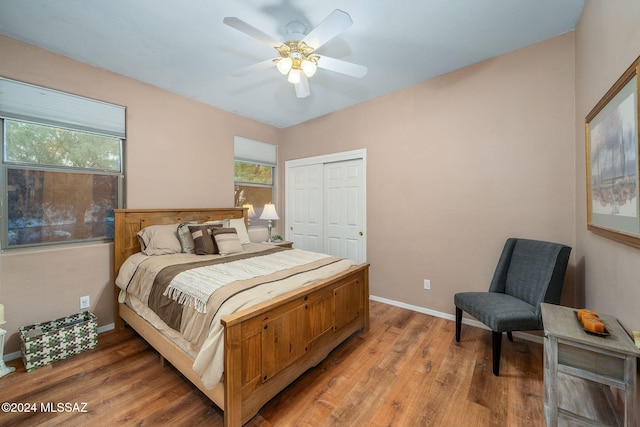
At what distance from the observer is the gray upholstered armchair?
6.08 feet

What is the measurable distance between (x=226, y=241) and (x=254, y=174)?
69.0 inches

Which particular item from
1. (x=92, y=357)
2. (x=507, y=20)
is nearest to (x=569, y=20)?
(x=507, y=20)

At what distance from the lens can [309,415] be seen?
5.06ft

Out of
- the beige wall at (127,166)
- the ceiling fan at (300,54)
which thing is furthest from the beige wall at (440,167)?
the ceiling fan at (300,54)

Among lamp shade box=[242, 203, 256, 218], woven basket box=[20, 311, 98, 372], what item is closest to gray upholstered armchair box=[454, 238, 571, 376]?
lamp shade box=[242, 203, 256, 218]

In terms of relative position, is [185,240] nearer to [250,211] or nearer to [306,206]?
[250,211]

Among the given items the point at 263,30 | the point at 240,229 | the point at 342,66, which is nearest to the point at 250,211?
the point at 240,229

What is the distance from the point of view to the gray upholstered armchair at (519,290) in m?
1.85

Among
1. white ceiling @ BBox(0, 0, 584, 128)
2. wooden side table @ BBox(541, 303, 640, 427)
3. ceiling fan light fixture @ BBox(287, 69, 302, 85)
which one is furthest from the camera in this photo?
ceiling fan light fixture @ BBox(287, 69, 302, 85)

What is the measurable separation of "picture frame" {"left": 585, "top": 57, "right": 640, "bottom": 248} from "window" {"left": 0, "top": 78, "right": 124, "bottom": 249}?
392 cm

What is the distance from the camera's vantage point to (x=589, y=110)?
5.83ft

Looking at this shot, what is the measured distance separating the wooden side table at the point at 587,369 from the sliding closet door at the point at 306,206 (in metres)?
3.04

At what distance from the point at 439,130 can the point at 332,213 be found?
72.0 inches

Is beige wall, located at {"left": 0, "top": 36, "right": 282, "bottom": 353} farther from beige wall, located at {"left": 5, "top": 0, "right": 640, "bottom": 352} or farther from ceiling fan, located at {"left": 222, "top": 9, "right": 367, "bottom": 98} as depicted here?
ceiling fan, located at {"left": 222, "top": 9, "right": 367, "bottom": 98}
